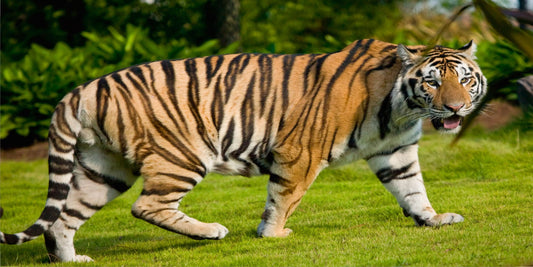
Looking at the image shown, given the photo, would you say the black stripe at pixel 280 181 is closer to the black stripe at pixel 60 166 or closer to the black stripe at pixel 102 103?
the black stripe at pixel 102 103

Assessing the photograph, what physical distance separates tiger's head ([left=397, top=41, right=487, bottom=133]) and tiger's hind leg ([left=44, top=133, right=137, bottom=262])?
98.5 inches

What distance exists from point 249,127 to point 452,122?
1.69 metres

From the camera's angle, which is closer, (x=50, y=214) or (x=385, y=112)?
(x=50, y=214)

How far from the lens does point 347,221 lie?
7145 mm

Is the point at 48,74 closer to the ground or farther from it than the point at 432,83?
closer to the ground

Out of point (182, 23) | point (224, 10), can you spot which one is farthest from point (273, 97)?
point (182, 23)

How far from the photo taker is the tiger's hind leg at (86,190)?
246 inches

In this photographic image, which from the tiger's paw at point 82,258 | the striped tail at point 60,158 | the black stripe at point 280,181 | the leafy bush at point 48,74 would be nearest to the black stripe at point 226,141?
the black stripe at point 280,181

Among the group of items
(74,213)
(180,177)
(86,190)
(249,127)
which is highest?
(249,127)

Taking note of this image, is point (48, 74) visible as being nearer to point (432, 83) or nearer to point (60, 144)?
point (60, 144)

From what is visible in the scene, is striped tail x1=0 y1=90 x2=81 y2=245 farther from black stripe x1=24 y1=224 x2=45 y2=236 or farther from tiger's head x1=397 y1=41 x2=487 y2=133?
tiger's head x1=397 y1=41 x2=487 y2=133

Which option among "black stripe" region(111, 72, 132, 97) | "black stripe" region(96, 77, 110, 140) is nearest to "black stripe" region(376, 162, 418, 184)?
"black stripe" region(111, 72, 132, 97)

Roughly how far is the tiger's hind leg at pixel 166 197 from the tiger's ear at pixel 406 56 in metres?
2.00

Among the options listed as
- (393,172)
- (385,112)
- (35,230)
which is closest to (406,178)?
(393,172)
